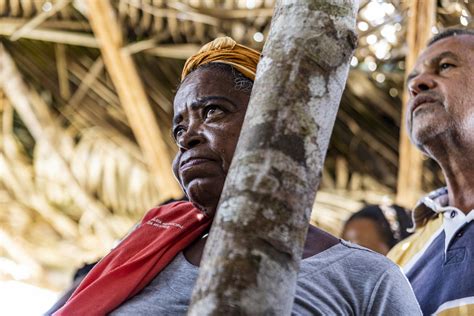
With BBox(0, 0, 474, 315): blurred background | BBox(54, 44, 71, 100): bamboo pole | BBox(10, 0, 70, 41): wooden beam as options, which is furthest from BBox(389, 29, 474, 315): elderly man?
BBox(54, 44, 71, 100): bamboo pole

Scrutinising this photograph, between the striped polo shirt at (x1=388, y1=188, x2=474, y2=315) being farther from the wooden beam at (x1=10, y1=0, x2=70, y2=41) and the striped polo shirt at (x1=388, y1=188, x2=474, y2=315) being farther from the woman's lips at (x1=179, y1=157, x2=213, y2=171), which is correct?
the wooden beam at (x1=10, y1=0, x2=70, y2=41)

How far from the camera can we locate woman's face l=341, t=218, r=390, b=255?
12.7 feet

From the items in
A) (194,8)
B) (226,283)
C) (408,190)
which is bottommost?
(226,283)

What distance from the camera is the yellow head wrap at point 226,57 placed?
208 centimetres

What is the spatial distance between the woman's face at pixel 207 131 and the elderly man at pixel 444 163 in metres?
0.74

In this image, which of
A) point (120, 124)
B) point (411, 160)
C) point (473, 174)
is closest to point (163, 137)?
point (120, 124)

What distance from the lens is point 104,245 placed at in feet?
18.2

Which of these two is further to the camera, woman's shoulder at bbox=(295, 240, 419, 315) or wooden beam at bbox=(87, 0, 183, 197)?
wooden beam at bbox=(87, 0, 183, 197)

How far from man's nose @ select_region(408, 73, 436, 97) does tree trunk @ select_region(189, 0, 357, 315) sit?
1.24 metres

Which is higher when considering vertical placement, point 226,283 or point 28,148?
point 28,148

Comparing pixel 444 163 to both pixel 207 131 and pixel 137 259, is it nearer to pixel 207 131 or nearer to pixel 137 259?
pixel 207 131

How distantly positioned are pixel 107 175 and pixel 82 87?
60cm

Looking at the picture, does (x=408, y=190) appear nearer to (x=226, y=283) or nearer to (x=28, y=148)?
(x=28, y=148)

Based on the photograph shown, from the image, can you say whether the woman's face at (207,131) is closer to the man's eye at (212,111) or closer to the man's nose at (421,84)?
the man's eye at (212,111)
